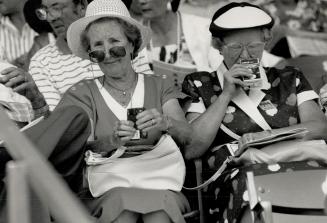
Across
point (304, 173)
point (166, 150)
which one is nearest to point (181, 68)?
point (166, 150)

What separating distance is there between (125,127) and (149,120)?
0.13 m

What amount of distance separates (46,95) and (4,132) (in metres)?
2.11

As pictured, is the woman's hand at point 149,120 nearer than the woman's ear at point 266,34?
Yes

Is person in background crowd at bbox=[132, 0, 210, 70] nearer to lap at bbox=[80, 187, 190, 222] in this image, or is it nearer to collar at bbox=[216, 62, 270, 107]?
collar at bbox=[216, 62, 270, 107]

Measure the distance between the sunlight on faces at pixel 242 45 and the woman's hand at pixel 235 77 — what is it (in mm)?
135

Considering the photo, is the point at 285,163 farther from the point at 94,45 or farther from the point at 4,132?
the point at 4,132

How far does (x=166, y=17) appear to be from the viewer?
18.3ft

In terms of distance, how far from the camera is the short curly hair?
425 cm

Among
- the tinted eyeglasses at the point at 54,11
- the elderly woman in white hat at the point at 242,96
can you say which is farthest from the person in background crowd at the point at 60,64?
the elderly woman in white hat at the point at 242,96

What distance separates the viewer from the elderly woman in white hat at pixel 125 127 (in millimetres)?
3816

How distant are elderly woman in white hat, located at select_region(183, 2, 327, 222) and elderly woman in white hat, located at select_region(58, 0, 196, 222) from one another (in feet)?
0.51

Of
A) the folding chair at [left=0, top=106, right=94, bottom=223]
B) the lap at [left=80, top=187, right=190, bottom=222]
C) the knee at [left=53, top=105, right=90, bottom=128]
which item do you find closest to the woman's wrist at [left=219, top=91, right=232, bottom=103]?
the lap at [left=80, top=187, right=190, bottom=222]

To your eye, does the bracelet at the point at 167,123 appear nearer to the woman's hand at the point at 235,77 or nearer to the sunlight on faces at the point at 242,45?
the woman's hand at the point at 235,77

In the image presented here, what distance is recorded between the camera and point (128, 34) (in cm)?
430
